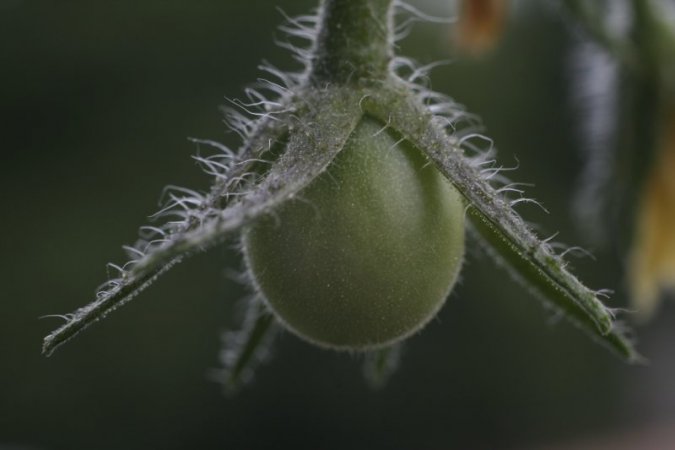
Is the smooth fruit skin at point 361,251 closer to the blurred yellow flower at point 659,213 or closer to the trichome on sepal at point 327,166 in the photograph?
the trichome on sepal at point 327,166

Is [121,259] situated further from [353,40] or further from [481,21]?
[353,40]

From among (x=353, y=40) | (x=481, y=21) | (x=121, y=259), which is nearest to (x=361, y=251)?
(x=353, y=40)

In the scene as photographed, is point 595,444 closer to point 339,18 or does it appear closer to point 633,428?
point 633,428

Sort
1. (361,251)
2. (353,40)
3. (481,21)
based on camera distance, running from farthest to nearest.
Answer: (481,21)
(353,40)
(361,251)

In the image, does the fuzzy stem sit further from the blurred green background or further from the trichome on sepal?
the blurred green background

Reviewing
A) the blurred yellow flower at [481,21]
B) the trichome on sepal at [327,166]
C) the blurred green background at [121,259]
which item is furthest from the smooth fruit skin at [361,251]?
the blurred green background at [121,259]

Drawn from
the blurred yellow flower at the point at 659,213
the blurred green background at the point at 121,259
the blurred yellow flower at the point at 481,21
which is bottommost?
the blurred yellow flower at the point at 659,213

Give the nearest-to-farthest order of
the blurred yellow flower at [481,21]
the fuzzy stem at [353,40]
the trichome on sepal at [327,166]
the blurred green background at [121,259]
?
the trichome on sepal at [327,166] → the fuzzy stem at [353,40] → the blurred yellow flower at [481,21] → the blurred green background at [121,259]

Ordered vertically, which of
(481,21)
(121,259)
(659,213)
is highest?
(121,259)
